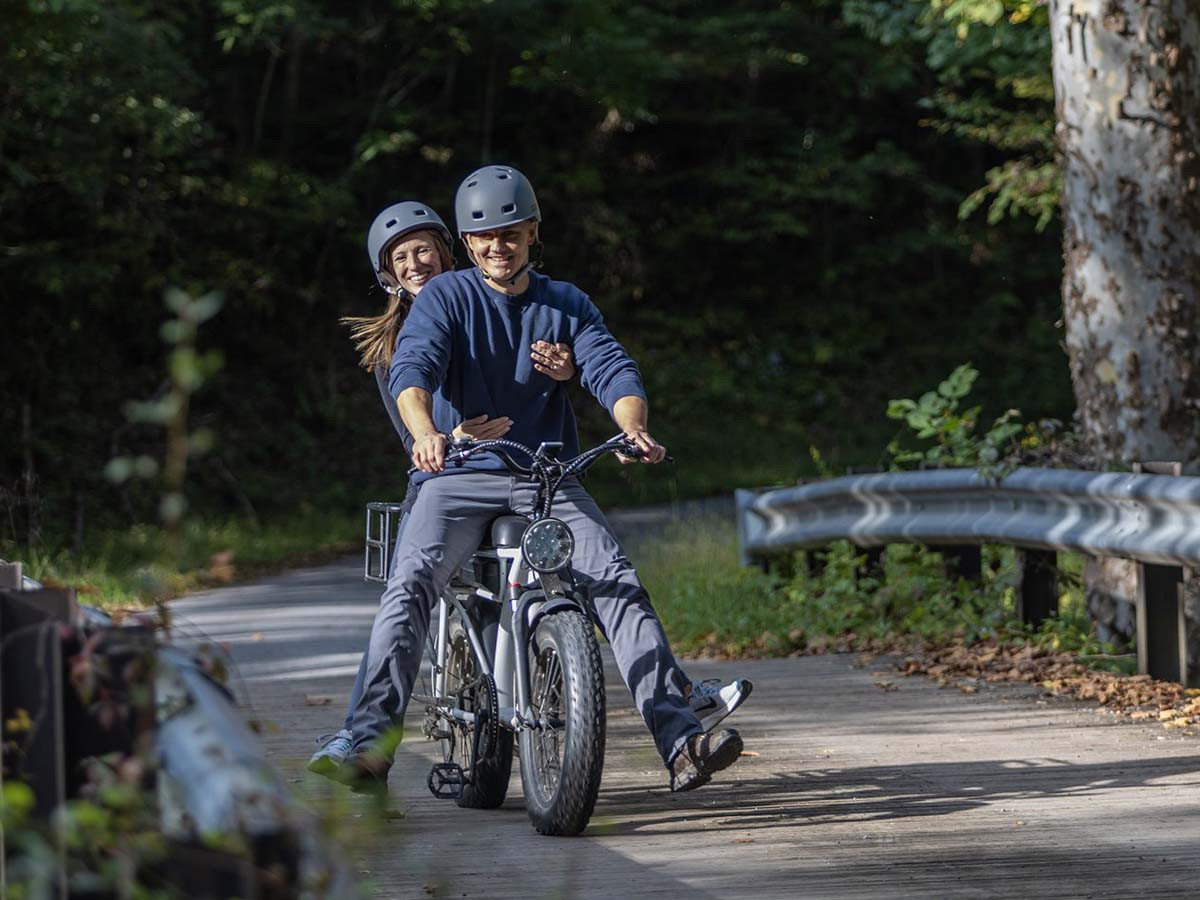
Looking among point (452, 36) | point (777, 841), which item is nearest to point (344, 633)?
point (777, 841)

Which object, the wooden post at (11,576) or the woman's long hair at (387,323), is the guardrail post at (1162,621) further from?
the wooden post at (11,576)

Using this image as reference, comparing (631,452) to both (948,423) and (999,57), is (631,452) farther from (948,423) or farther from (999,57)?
(999,57)

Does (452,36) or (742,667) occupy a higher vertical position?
(452,36)

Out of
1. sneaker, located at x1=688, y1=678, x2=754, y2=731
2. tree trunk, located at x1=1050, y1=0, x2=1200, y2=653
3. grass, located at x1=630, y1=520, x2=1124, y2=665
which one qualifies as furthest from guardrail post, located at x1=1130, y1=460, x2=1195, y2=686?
sneaker, located at x1=688, y1=678, x2=754, y2=731

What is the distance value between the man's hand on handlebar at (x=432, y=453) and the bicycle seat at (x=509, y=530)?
1.41 feet

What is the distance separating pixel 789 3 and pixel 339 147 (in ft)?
27.9

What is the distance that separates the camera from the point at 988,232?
3531 cm

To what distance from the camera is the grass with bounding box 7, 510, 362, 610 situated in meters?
13.3

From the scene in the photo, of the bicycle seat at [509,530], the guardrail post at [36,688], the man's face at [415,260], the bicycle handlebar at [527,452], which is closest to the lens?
the guardrail post at [36,688]

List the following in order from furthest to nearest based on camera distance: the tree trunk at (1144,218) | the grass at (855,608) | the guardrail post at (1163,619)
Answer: the grass at (855,608) < the tree trunk at (1144,218) < the guardrail post at (1163,619)

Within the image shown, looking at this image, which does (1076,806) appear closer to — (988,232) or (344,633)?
(344,633)

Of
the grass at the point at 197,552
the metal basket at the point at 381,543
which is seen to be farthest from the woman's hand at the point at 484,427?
the grass at the point at 197,552

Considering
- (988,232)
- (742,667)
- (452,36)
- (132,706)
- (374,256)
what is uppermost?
(452,36)

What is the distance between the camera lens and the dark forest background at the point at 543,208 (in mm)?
21234
